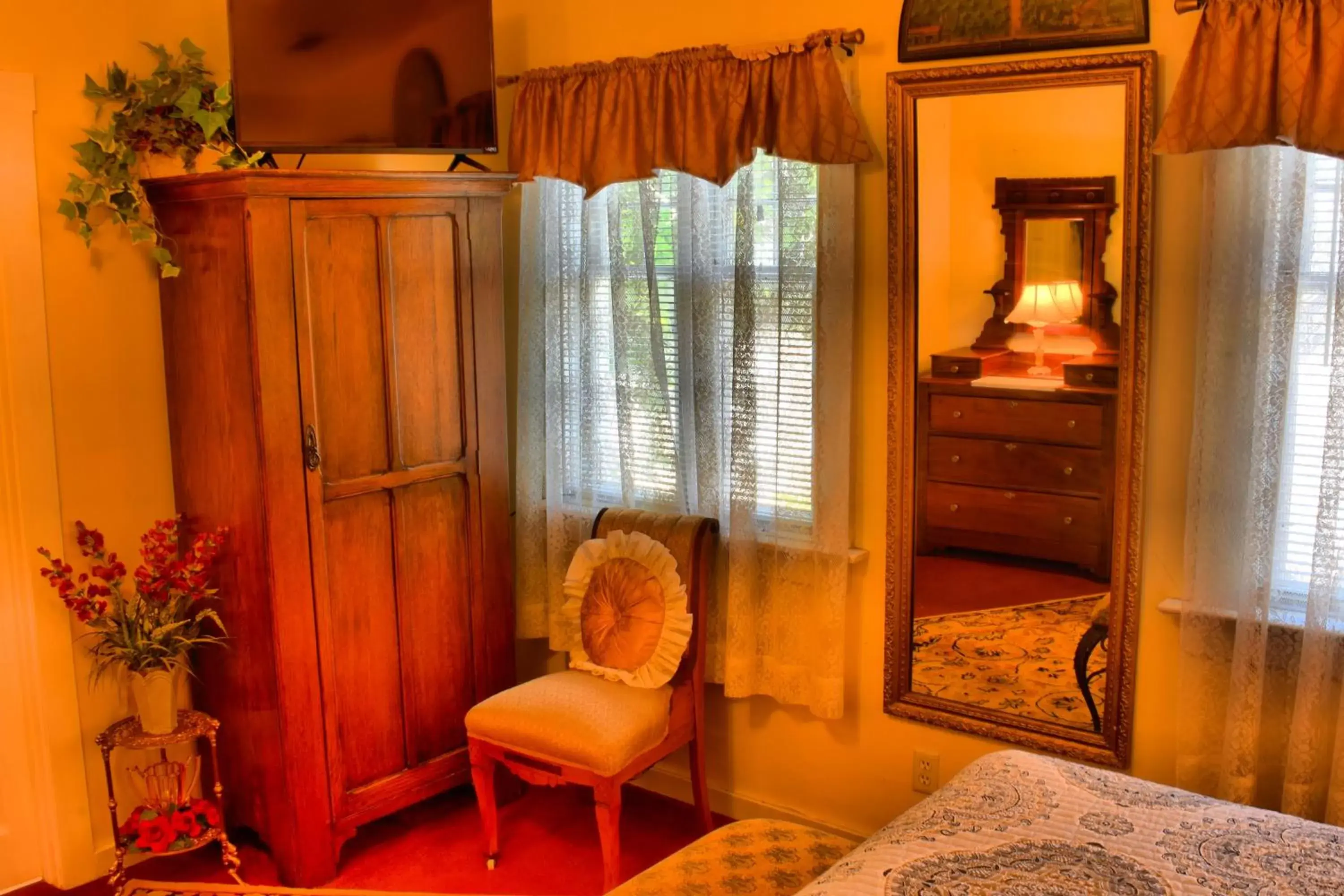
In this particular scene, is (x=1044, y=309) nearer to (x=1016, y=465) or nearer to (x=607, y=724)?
(x=1016, y=465)

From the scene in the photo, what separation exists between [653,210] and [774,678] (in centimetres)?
129

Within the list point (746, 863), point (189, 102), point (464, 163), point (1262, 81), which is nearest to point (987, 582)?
point (746, 863)

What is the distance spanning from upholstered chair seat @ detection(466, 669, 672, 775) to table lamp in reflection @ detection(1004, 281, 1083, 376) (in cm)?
126

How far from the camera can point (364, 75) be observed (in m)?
3.19

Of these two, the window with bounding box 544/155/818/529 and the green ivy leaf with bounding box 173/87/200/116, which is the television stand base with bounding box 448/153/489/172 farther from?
the green ivy leaf with bounding box 173/87/200/116

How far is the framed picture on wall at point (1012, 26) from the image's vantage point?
2643mm

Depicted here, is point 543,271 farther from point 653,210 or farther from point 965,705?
point 965,705

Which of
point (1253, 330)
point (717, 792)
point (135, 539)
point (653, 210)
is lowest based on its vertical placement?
point (717, 792)

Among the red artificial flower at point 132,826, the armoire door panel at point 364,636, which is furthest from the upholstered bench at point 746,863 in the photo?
the red artificial flower at point 132,826

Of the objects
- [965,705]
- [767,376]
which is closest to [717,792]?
[965,705]

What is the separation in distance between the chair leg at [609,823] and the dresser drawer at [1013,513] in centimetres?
101

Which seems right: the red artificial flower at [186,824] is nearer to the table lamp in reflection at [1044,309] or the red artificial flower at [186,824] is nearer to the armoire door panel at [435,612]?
the armoire door panel at [435,612]

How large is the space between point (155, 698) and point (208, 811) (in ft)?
1.07

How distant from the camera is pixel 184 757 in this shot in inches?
136
